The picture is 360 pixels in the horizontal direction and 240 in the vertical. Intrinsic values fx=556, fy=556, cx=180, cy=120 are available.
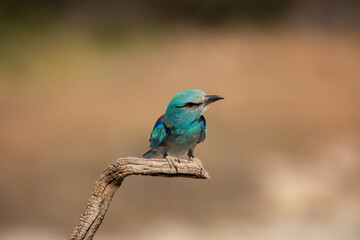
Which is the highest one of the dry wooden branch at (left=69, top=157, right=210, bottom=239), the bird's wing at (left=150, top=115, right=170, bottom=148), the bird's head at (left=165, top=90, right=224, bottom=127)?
the bird's head at (left=165, top=90, right=224, bottom=127)

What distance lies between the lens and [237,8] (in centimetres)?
367

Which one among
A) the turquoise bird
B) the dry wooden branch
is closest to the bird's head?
the turquoise bird

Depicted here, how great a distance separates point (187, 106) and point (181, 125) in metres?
0.08

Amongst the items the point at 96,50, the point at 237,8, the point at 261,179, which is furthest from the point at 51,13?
the point at 261,179

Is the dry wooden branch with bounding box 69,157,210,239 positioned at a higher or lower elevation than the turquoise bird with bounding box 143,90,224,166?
lower

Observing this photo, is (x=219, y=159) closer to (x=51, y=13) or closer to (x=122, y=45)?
(x=122, y=45)

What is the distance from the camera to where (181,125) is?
4.87 feet

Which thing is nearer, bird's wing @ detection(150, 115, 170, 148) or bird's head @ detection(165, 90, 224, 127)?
bird's head @ detection(165, 90, 224, 127)

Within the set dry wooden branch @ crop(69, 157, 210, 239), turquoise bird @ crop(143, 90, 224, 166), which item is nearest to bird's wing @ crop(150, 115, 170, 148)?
turquoise bird @ crop(143, 90, 224, 166)

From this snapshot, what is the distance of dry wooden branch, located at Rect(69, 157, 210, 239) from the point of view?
1372 mm

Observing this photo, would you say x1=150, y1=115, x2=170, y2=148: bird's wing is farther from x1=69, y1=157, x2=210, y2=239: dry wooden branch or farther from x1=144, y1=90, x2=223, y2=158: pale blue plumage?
x1=69, y1=157, x2=210, y2=239: dry wooden branch

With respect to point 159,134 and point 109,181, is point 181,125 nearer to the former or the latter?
point 159,134

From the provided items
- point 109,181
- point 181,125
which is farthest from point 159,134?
point 109,181

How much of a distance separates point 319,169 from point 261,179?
0.38 m
